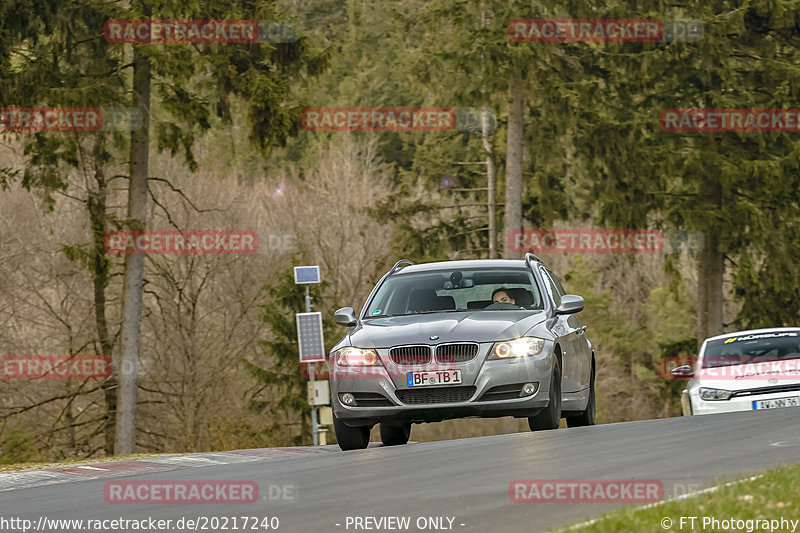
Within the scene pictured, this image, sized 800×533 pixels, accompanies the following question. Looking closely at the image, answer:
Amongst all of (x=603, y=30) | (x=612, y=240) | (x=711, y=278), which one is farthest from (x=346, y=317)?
(x=612, y=240)

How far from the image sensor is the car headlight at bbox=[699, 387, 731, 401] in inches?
696

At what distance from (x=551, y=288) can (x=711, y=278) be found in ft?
75.9

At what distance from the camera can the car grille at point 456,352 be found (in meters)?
12.4

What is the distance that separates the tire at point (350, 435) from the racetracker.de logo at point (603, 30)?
2252 cm

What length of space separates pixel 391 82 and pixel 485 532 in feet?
203

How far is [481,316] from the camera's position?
13086mm

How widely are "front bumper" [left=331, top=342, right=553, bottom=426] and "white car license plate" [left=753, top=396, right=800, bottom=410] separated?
18.9 feet

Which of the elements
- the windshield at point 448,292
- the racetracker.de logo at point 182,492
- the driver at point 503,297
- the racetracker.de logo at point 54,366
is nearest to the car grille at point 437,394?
the windshield at point 448,292

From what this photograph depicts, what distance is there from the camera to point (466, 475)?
9766mm

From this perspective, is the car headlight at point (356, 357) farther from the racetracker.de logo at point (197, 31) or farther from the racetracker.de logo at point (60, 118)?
the racetracker.de logo at point (197, 31)

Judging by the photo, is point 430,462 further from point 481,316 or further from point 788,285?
point 788,285

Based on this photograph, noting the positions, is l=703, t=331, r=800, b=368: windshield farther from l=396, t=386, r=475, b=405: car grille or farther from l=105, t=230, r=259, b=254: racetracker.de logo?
l=105, t=230, r=259, b=254: racetracker.de logo

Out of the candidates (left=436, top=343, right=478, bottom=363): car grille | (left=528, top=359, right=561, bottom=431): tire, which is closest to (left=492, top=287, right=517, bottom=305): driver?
(left=528, top=359, right=561, bottom=431): tire

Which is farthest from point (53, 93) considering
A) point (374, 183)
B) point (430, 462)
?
point (374, 183)
